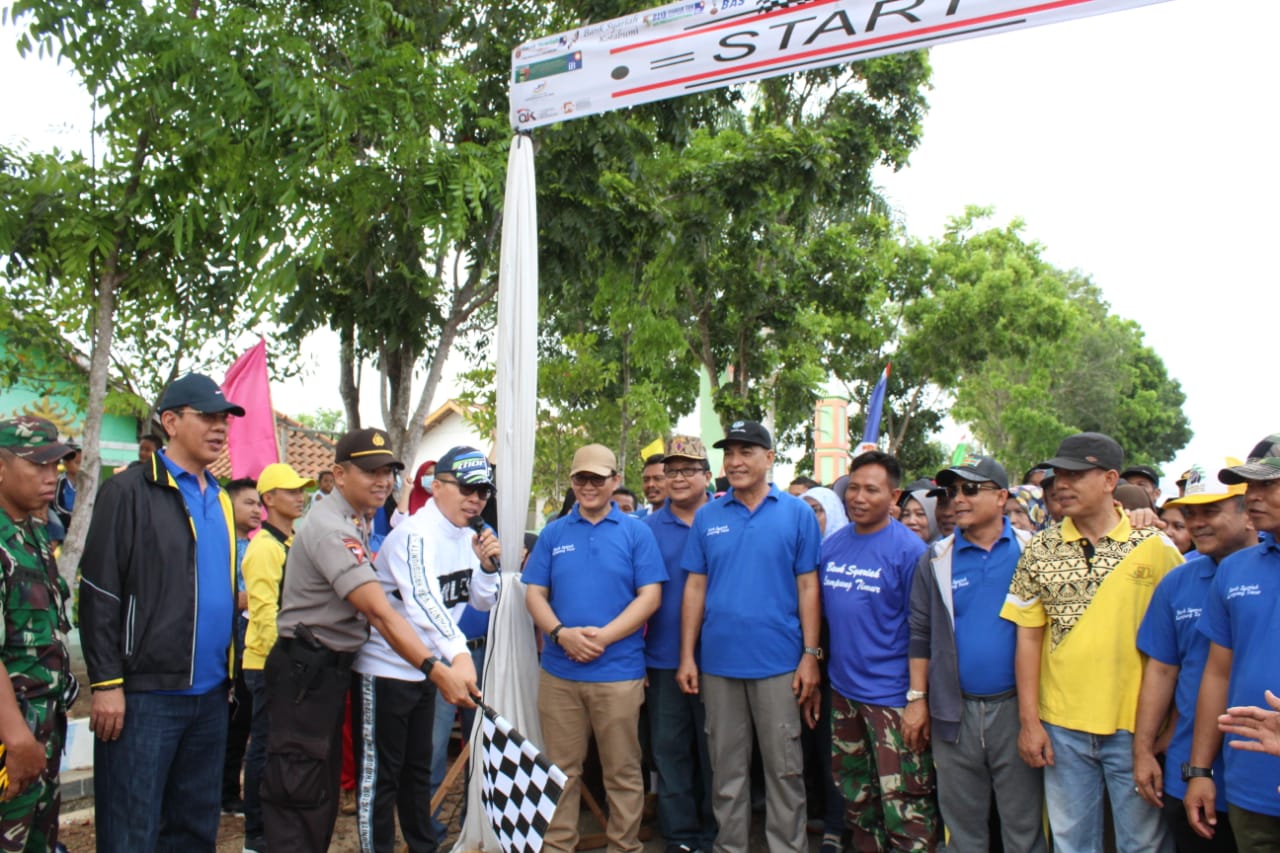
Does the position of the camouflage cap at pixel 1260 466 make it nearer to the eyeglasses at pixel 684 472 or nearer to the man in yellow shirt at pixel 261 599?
the eyeglasses at pixel 684 472

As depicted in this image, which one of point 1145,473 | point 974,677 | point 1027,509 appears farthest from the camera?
point 1027,509

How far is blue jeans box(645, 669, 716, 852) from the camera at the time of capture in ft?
15.7

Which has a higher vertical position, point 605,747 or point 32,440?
point 32,440

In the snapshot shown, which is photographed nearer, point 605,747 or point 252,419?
point 605,747

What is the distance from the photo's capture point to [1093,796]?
364 centimetres

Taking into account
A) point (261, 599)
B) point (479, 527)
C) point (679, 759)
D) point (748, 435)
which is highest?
point (748, 435)

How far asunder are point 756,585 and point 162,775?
258 cm

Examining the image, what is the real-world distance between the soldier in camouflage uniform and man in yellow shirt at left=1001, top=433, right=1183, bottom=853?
355cm

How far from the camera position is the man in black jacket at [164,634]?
11.2 ft

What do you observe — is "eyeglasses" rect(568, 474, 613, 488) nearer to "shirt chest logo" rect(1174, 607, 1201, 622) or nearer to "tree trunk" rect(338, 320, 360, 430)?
"shirt chest logo" rect(1174, 607, 1201, 622)

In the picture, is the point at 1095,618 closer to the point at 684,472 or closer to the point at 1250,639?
the point at 1250,639

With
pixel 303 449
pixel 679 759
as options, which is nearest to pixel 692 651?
pixel 679 759

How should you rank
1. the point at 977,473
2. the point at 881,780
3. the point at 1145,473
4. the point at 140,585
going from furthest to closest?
1. the point at 1145,473
2. the point at 881,780
3. the point at 977,473
4. the point at 140,585

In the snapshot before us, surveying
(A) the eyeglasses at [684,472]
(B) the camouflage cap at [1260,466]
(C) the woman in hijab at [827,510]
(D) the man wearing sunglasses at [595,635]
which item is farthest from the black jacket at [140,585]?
(C) the woman in hijab at [827,510]
